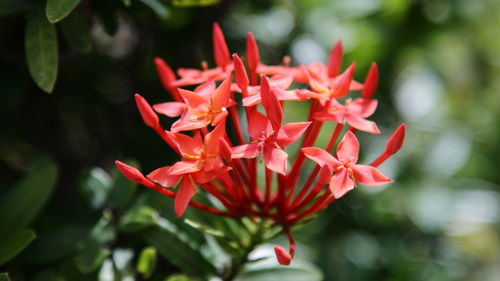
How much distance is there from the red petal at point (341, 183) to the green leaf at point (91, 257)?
1.44 feet

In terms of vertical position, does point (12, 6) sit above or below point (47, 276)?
above

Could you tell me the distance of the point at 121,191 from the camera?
3.60 ft

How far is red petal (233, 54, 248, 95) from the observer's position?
2.82 feet

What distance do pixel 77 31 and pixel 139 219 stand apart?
1.17 ft

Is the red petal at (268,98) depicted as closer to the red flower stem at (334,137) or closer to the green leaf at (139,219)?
the red flower stem at (334,137)

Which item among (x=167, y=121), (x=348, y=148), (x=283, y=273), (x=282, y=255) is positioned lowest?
(x=283, y=273)

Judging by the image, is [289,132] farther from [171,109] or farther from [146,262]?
[146,262]

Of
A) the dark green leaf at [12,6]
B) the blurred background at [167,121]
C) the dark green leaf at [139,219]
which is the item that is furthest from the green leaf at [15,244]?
the dark green leaf at [12,6]

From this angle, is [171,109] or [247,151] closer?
[247,151]

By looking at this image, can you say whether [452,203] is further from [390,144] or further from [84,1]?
[84,1]

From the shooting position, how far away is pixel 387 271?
62.5 inches

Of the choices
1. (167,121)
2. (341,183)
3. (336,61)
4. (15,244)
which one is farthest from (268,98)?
(167,121)

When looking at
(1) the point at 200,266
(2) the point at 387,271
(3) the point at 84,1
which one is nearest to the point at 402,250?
(2) the point at 387,271

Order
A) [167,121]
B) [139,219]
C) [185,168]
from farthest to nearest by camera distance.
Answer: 1. [167,121]
2. [139,219]
3. [185,168]
